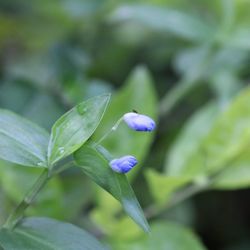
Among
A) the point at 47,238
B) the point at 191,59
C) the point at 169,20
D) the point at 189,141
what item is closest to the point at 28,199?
the point at 47,238

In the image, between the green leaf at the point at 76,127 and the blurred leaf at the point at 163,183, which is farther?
the blurred leaf at the point at 163,183

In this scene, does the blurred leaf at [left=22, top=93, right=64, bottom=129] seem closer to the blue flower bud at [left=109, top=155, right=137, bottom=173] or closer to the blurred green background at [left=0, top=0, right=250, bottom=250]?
the blurred green background at [left=0, top=0, right=250, bottom=250]

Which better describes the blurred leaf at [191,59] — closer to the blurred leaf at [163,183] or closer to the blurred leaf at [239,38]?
the blurred leaf at [239,38]

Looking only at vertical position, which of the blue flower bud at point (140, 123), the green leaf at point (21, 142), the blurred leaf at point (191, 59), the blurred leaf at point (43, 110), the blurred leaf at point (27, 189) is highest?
the blue flower bud at point (140, 123)

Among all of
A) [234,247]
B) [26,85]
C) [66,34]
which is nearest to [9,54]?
[66,34]

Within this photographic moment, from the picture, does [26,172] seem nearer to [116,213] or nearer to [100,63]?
[116,213]

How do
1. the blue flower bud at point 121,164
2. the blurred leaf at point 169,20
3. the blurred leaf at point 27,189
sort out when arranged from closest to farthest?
the blue flower bud at point 121,164 → the blurred leaf at point 27,189 → the blurred leaf at point 169,20

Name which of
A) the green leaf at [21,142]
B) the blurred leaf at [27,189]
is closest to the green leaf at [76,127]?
the green leaf at [21,142]
